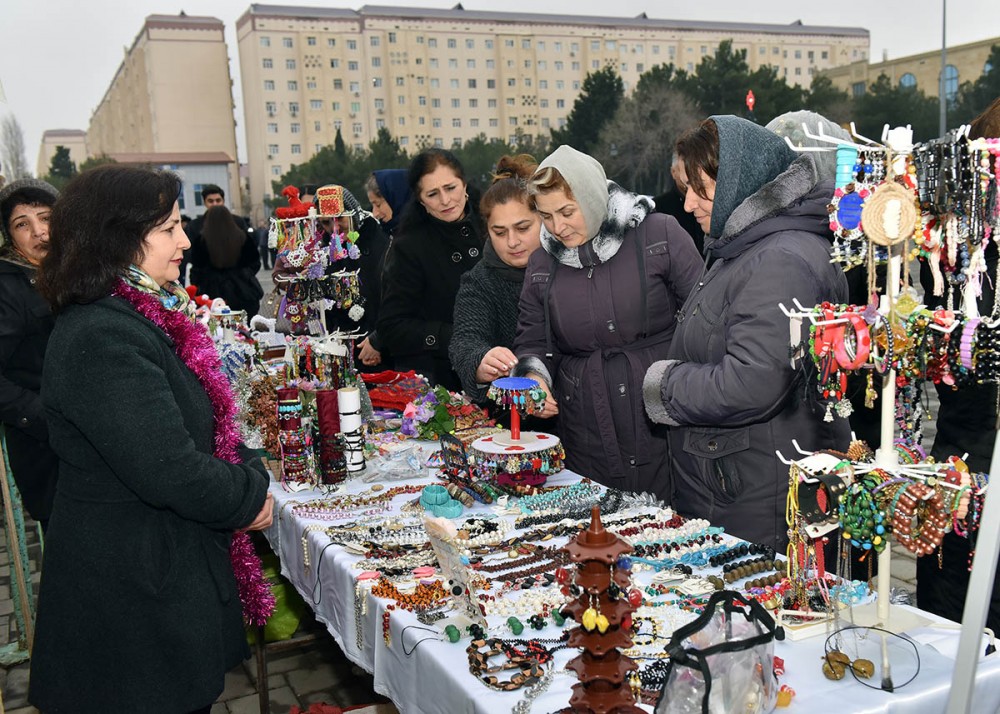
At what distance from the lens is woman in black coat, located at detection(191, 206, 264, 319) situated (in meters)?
7.47

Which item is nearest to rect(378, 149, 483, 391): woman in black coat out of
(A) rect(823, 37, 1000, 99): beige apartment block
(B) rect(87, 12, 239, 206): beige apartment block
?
(A) rect(823, 37, 1000, 99): beige apartment block

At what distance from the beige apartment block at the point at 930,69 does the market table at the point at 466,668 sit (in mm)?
47793

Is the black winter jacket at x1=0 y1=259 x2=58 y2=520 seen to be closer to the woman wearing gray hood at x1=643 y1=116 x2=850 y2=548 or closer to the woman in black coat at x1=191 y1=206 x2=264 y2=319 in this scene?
the woman wearing gray hood at x1=643 y1=116 x2=850 y2=548

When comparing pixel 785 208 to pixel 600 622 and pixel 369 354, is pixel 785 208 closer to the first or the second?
pixel 600 622

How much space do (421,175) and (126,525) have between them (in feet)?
8.31

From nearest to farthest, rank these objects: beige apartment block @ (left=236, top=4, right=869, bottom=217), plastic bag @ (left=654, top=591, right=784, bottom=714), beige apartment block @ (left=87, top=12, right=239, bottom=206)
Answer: plastic bag @ (left=654, top=591, right=784, bottom=714)
beige apartment block @ (left=236, top=4, right=869, bottom=217)
beige apartment block @ (left=87, top=12, right=239, bottom=206)

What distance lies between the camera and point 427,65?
230ft

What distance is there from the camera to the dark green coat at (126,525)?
1.81 meters

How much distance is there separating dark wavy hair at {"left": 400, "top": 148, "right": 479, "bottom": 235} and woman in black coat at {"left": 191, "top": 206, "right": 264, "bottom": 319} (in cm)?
372

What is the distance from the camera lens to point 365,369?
5113mm

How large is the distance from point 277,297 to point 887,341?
353 cm

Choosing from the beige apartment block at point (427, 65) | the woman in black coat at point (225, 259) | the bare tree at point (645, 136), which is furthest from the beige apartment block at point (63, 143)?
the woman in black coat at point (225, 259)

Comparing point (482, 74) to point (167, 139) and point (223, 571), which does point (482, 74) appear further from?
point (223, 571)

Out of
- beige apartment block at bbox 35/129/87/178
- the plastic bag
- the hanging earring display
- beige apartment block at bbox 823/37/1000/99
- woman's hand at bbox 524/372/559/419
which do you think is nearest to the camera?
the plastic bag
